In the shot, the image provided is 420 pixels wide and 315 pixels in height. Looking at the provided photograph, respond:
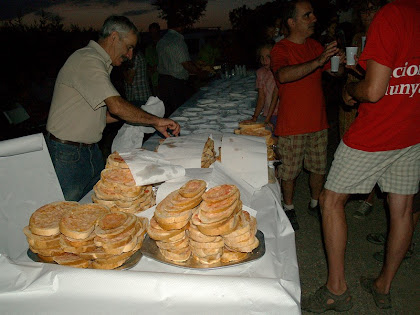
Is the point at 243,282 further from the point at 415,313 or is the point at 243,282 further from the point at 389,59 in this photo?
the point at 415,313

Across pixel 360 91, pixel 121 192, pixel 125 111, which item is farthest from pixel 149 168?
pixel 360 91

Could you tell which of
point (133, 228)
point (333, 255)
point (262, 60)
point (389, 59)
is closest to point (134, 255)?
point (133, 228)


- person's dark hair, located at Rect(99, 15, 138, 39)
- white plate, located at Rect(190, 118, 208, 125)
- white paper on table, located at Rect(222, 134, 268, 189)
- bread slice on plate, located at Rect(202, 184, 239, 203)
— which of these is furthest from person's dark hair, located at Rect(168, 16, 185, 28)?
bread slice on plate, located at Rect(202, 184, 239, 203)

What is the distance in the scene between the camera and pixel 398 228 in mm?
2131

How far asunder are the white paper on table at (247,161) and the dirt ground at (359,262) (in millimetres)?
1233

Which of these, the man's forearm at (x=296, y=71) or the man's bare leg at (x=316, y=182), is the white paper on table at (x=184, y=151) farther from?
the man's bare leg at (x=316, y=182)

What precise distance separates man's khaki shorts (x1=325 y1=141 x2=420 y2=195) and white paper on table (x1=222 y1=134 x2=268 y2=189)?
1.68 feet

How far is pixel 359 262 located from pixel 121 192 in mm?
2453

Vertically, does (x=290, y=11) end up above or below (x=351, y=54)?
above

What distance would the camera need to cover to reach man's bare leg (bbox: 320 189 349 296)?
2105 millimetres

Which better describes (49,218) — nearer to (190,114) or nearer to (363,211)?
(190,114)

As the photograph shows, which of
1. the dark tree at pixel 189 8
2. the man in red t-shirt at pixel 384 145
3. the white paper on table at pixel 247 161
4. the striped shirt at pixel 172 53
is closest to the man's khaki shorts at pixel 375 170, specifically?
the man in red t-shirt at pixel 384 145

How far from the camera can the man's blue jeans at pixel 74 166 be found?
2.53 m

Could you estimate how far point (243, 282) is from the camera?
1144 millimetres
